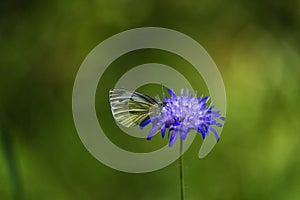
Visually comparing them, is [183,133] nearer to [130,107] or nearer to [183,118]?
[183,118]

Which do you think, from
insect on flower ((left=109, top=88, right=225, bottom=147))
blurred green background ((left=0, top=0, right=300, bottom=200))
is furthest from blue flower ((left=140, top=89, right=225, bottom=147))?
blurred green background ((left=0, top=0, right=300, bottom=200))

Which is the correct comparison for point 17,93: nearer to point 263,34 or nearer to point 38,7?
point 38,7

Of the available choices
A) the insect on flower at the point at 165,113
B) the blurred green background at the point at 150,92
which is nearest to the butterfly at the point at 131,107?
the insect on flower at the point at 165,113

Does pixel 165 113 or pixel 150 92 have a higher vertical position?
pixel 150 92

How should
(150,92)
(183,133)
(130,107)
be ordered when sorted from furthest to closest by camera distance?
(150,92) → (130,107) → (183,133)

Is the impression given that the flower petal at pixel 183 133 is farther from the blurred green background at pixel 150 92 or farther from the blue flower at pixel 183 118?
the blurred green background at pixel 150 92

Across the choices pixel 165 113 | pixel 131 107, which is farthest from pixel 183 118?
pixel 131 107

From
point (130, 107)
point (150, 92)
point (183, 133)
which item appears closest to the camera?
point (183, 133)

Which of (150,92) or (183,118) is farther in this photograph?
(150,92)

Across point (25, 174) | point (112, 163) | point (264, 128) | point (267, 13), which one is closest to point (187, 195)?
point (112, 163)
